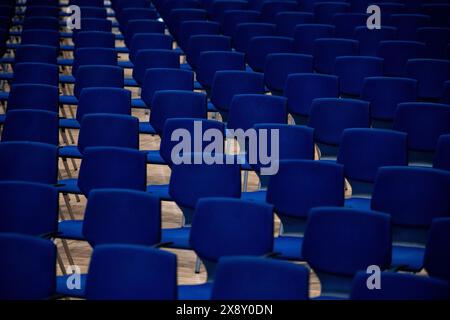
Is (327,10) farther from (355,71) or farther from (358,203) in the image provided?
(358,203)

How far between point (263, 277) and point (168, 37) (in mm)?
4624


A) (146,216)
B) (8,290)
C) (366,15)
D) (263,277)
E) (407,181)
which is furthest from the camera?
(366,15)

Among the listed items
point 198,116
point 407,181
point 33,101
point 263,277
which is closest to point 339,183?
point 407,181

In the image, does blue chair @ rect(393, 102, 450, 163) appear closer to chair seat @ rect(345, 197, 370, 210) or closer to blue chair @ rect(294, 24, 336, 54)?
chair seat @ rect(345, 197, 370, 210)

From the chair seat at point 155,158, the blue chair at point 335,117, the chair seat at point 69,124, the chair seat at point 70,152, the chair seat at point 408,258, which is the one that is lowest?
the chair seat at point 408,258

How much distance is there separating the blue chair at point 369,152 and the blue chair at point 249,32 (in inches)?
119

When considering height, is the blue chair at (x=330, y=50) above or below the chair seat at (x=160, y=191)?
above

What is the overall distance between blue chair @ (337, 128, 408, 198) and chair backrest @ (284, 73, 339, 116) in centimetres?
123

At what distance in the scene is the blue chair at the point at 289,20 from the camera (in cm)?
818

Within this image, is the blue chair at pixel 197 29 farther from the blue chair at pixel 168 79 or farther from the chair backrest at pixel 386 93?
the chair backrest at pixel 386 93

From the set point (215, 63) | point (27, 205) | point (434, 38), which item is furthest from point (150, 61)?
point (27, 205)

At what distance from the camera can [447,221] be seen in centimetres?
365

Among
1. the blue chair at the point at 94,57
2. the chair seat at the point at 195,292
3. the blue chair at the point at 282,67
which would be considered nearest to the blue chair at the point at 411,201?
the chair seat at the point at 195,292
